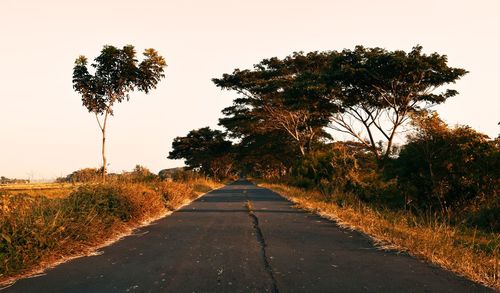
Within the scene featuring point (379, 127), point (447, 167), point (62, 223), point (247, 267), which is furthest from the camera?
point (379, 127)

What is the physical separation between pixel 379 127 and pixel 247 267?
1928cm

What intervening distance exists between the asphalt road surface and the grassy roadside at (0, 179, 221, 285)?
41cm

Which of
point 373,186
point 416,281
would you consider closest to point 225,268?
point 416,281

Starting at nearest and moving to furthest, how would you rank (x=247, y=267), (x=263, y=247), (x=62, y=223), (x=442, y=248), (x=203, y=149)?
(x=247, y=267) → (x=442, y=248) → (x=62, y=223) → (x=263, y=247) → (x=203, y=149)

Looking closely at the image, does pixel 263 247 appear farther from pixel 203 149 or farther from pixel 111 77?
pixel 203 149

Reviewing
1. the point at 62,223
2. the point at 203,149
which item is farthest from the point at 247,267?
the point at 203,149

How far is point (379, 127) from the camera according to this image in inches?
912

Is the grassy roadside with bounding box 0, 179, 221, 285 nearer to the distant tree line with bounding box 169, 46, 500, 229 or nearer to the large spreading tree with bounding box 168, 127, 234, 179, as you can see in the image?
the distant tree line with bounding box 169, 46, 500, 229

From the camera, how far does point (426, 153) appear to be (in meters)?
14.4

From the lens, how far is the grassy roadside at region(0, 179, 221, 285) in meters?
5.80

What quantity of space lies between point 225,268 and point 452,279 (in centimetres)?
295

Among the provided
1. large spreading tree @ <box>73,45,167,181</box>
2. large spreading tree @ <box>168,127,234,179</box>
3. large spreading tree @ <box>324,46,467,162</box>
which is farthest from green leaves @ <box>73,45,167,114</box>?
large spreading tree @ <box>168,127,234,179</box>

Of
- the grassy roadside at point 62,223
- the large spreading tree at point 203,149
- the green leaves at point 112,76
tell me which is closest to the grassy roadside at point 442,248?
the grassy roadside at point 62,223

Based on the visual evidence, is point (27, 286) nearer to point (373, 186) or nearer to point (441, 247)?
point (441, 247)
